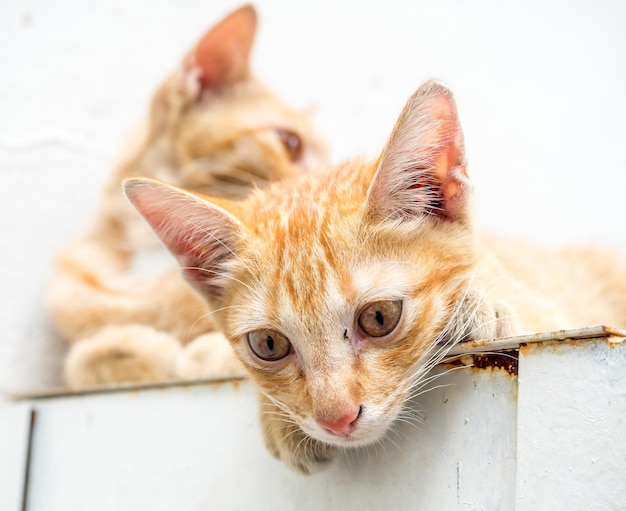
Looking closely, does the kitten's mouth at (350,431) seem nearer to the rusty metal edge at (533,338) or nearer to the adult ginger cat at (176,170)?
the rusty metal edge at (533,338)

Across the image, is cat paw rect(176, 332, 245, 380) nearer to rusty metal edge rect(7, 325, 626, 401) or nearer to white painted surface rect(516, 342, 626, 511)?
rusty metal edge rect(7, 325, 626, 401)

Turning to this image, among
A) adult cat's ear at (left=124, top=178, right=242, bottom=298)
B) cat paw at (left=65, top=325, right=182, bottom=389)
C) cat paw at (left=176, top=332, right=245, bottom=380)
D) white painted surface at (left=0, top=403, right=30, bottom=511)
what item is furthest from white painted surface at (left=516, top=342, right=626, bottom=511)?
white painted surface at (left=0, top=403, right=30, bottom=511)

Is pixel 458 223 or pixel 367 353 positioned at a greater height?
pixel 458 223

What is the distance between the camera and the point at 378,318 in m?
1.02

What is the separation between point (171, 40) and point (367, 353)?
6.04 feet

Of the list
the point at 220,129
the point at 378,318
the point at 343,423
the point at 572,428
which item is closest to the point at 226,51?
the point at 220,129

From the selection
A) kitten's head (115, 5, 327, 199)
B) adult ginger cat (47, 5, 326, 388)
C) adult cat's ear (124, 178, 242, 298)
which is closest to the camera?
adult cat's ear (124, 178, 242, 298)

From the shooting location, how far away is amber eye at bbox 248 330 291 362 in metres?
1.08

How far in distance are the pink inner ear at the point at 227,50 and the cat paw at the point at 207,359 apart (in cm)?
89

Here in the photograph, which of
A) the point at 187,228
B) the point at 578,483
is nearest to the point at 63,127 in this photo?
the point at 187,228

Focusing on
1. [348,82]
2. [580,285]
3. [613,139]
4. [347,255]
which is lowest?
[347,255]

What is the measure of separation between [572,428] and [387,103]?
5.74 ft

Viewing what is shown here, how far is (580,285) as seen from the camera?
184 cm

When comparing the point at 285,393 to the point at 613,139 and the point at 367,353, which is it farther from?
the point at 613,139
